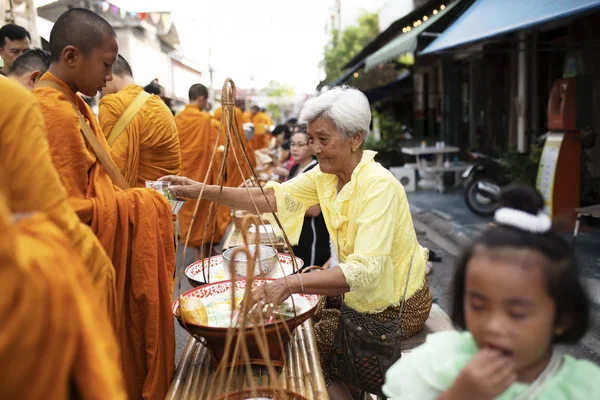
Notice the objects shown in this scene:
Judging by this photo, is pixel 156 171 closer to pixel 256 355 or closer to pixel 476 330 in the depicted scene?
pixel 256 355

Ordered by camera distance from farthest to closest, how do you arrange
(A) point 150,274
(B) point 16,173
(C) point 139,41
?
(C) point 139,41 → (A) point 150,274 → (B) point 16,173

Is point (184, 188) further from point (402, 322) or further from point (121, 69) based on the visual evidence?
point (121, 69)

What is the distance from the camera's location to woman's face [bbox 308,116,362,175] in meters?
2.04

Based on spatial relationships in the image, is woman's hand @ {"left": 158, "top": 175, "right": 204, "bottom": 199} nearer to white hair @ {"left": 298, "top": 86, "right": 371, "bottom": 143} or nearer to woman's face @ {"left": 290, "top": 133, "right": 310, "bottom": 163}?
white hair @ {"left": 298, "top": 86, "right": 371, "bottom": 143}

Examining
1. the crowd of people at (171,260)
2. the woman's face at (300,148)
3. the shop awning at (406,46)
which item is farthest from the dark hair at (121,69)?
the shop awning at (406,46)

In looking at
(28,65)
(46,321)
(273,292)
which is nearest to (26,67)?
(28,65)

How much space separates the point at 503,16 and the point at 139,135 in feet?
12.8

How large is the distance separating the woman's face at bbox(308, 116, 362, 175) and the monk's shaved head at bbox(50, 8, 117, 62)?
0.86 meters

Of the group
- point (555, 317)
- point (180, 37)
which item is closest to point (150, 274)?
point (555, 317)

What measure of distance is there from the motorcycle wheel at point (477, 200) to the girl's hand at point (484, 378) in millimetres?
6171

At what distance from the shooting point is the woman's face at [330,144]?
2.04 metres

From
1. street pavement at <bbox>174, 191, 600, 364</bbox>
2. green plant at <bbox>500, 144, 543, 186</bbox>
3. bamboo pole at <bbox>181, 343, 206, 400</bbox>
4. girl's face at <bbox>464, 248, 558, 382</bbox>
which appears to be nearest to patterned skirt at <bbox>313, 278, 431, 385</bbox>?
street pavement at <bbox>174, 191, 600, 364</bbox>

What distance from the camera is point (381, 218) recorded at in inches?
73.2

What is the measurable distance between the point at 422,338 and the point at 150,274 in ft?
4.06
